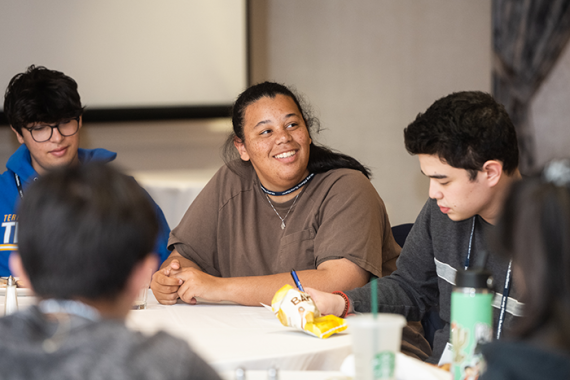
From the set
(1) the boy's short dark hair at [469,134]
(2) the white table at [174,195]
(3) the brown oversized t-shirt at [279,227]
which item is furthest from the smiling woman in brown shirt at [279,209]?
(2) the white table at [174,195]

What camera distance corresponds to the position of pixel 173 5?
296 centimetres

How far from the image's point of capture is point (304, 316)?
3.84ft

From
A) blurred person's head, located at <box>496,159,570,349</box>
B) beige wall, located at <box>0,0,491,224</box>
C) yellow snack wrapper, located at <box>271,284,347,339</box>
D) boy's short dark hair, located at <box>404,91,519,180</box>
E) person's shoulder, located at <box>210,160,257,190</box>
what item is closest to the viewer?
blurred person's head, located at <box>496,159,570,349</box>

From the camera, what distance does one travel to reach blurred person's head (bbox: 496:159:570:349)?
1.99 ft

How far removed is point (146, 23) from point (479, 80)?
1.96 meters

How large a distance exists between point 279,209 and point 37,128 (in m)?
1.08

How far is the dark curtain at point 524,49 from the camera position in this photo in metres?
2.84

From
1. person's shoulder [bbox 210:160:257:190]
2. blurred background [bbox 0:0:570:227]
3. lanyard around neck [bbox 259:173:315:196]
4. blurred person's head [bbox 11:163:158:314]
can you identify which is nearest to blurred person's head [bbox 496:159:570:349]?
blurred person's head [bbox 11:163:158:314]

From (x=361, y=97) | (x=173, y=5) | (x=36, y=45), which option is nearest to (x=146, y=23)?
(x=173, y=5)

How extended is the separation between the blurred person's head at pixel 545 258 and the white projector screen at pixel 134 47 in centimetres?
249

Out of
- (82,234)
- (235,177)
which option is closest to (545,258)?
(82,234)

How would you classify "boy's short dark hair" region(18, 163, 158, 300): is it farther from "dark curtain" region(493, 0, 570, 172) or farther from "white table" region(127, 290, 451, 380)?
"dark curtain" region(493, 0, 570, 172)

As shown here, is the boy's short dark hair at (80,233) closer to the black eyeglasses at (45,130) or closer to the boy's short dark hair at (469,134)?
the boy's short dark hair at (469,134)

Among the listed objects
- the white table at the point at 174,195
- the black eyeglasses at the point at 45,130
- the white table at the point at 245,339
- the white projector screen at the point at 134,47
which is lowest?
the white table at the point at 174,195
